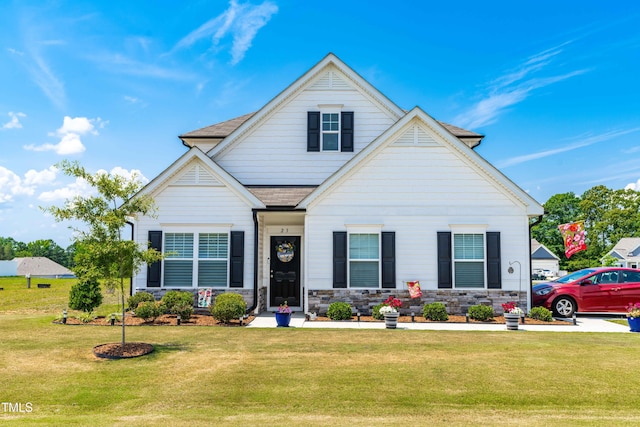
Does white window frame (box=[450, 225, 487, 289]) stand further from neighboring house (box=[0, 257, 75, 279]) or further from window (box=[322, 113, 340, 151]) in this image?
neighboring house (box=[0, 257, 75, 279])

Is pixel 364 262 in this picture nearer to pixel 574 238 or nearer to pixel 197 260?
pixel 197 260

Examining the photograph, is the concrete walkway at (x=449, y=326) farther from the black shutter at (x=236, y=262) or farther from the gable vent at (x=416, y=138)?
the gable vent at (x=416, y=138)

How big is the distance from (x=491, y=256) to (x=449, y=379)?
739 centimetres

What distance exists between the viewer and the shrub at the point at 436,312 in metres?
13.0

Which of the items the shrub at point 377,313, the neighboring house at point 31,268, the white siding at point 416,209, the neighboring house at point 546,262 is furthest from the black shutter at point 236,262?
the neighboring house at point 31,268

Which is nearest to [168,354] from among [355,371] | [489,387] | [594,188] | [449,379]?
[355,371]

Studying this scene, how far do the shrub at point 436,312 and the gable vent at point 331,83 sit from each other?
833 cm

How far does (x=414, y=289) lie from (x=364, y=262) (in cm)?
168

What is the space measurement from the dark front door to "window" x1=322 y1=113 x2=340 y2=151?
380 centimetres

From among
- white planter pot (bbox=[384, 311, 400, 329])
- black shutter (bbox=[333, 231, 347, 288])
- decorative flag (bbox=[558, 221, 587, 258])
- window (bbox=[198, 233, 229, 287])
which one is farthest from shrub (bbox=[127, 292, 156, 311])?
decorative flag (bbox=[558, 221, 587, 258])

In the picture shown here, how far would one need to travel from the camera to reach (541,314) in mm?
13133

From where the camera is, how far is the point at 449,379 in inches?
283

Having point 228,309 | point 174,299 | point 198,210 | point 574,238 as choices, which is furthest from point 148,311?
point 574,238

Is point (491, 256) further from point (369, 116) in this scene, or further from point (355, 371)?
point (355, 371)
